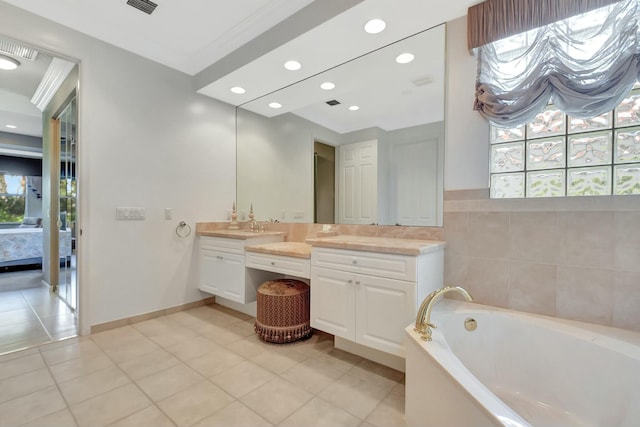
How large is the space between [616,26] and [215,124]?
3.41 meters

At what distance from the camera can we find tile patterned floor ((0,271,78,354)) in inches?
92.4

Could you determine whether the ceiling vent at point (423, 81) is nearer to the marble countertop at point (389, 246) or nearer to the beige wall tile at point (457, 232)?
the beige wall tile at point (457, 232)

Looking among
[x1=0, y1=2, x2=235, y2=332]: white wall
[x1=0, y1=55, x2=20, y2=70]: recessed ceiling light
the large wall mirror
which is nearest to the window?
[x1=0, y1=55, x2=20, y2=70]: recessed ceiling light

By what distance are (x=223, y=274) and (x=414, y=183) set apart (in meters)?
2.08

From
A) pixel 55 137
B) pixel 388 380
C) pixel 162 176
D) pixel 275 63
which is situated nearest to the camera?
pixel 388 380

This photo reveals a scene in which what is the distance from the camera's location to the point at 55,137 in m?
3.66

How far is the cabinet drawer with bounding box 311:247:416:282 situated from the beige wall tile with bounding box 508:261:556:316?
0.70 metres

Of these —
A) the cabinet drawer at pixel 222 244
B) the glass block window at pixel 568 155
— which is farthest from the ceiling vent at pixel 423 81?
the cabinet drawer at pixel 222 244

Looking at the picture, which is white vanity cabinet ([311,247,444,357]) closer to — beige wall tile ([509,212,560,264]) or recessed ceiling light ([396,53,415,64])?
beige wall tile ([509,212,560,264])

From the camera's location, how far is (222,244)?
293 centimetres

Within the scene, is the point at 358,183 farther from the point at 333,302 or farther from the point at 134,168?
the point at 134,168

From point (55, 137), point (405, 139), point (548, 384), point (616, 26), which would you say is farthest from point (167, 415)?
point (55, 137)

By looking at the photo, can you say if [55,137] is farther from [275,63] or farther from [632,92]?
[632,92]

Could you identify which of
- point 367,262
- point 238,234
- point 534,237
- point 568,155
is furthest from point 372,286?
point 238,234
